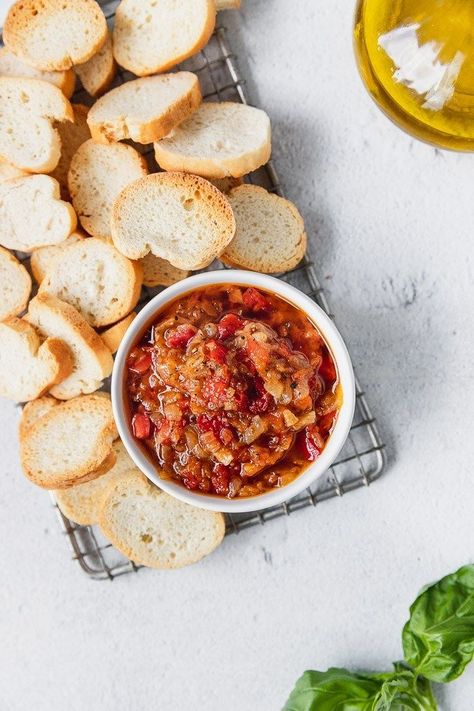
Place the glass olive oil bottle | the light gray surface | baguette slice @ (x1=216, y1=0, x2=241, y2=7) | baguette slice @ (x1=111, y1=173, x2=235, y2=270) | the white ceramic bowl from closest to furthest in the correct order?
the glass olive oil bottle → the white ceramic bowl → baguette slice @ (x1=111, y1=173, x2=235, y2=270) → baguette slice @ (x1=216, y1=0, x2=241, y2=7) → the light gray surface

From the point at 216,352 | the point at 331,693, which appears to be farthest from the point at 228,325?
the point at 331,693

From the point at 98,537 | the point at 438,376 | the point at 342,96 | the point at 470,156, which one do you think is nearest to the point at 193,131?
the point at 342,96

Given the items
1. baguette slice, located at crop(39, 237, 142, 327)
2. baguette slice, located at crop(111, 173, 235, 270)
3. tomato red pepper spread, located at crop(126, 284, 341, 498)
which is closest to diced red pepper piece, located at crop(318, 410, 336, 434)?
tomato red pepper spread, located at crop(126, 284, 341, 498)

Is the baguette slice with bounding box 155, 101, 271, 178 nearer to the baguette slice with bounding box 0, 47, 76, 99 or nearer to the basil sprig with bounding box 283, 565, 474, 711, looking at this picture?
the baguette slice with bounding box 0, 47, 76, 99

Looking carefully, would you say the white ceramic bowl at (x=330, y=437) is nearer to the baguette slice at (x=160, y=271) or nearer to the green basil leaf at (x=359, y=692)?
the baguette slice at (x=160, y=271)

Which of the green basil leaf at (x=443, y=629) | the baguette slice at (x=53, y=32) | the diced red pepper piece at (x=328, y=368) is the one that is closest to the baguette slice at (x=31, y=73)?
the baguette slice at (x=53, y=32)

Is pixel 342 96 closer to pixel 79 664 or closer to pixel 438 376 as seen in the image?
pixel 438 376

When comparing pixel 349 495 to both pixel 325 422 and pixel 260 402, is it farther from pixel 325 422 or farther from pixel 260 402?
pixel 260 402

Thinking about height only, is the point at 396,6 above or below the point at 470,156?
above

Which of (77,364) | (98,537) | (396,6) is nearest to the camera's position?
(396,6)
